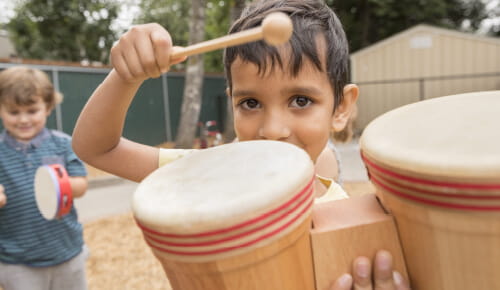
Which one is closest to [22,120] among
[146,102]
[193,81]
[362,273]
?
[362,273]

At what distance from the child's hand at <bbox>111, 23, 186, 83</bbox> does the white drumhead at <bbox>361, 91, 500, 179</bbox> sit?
17.4 inches

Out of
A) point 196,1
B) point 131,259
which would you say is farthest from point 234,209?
point 196,1

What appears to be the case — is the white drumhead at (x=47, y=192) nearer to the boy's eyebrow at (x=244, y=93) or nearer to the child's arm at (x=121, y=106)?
the child's arm at (x=121, y=106)

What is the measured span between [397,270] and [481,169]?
0.25 meters

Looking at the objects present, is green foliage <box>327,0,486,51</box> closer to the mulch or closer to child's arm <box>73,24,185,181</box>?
the mulch

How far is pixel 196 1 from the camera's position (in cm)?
696

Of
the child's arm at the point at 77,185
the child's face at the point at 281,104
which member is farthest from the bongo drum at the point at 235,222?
the child's arm at the point at 77,185

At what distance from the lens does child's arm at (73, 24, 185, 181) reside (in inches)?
33.4

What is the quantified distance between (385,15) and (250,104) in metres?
16.2

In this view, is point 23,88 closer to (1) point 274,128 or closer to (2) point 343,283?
(1) point 274,128

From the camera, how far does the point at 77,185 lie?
2.09 meters

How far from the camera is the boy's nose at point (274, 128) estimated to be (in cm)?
103

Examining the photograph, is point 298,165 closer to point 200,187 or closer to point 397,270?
point 200,187

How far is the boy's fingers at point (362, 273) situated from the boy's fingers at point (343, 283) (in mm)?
11
